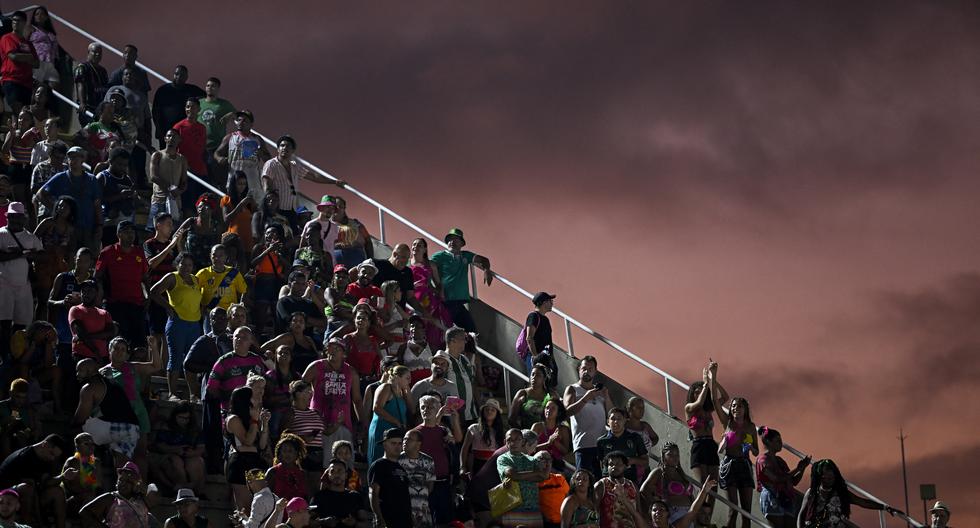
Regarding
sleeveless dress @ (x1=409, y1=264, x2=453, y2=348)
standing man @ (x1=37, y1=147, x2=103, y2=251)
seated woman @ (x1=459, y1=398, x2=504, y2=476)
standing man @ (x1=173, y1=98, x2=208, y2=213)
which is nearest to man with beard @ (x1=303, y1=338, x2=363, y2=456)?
seated woman @ (x1=459, y1=398, x2=504, y2=476)

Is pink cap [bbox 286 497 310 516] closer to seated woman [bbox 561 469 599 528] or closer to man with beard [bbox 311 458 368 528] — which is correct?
man with beard [bbox 311 458 368 528]

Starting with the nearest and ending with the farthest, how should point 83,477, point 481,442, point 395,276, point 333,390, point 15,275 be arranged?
point 83,477, point 333,390, point 15,275, point 481,442, point 395,276

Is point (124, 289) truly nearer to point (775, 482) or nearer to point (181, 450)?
point (181, 450)

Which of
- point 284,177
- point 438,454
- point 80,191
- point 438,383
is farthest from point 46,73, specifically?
point 438,454

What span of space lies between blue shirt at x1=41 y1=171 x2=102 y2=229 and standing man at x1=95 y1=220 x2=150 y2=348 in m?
1.53

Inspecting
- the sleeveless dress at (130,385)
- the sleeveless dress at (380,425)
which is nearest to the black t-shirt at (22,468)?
the sleeveless dress at (130,385)

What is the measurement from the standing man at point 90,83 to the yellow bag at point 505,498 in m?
9.30

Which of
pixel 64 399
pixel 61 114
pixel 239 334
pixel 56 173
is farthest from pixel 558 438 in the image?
pixel 61 114

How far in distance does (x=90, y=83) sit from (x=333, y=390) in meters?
8.66

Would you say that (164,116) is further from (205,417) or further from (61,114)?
(205,417)

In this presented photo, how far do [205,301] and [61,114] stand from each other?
7.20 metres

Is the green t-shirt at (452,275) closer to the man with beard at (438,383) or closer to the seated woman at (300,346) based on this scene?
the man with beard at (438,383)

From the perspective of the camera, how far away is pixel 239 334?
1510 centimetres

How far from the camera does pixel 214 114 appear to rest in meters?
22.1
